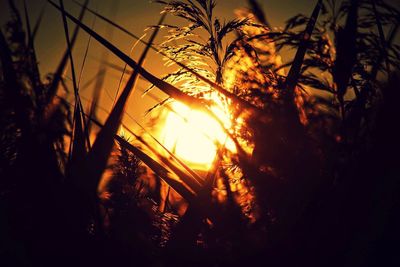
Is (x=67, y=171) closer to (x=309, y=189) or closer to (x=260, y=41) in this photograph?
(x=309, y=189)

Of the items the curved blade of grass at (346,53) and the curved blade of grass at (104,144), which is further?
the curved blade of grass at (346,53)

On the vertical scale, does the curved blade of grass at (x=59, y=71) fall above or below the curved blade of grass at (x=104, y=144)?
above

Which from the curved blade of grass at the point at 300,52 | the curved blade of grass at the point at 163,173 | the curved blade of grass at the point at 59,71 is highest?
the curved blade of grass at the point at 300,52

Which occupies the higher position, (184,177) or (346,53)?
(346,53)

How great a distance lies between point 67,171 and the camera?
1.09 meters

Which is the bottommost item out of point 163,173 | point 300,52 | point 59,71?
point 163,173

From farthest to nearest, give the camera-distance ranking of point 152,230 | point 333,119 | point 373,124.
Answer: point 152,230
point 333,119
point 373,124

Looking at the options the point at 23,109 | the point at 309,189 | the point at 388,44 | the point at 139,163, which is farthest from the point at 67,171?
the point at 388,44

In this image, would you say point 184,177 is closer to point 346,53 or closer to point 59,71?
point 59,71

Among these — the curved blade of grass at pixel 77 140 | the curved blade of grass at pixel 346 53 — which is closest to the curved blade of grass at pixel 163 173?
the curved blade of grass at pixel 77 140

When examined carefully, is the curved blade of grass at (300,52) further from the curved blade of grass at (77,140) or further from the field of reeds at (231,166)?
the curved blade of grass at (77,140)

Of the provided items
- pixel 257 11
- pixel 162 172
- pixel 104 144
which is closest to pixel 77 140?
pixel 104 144

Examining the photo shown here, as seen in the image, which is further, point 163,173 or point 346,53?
point 346,53

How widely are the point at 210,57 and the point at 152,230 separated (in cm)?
91
